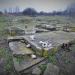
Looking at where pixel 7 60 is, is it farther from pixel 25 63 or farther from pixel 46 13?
pixel 46 13

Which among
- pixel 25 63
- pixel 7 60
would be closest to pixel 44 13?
pixel 7 60

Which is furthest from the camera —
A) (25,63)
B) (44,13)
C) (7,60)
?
(44,13)

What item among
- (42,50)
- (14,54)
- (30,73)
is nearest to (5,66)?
(14,54)

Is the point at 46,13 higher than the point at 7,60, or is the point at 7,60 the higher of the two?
the point at 46,13

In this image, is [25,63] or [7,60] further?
[7,60]

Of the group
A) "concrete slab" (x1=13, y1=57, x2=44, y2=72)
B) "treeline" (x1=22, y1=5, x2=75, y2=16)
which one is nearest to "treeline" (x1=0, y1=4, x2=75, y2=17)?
"treeline" (x1=22, y1=5, x2=75, y2=16)

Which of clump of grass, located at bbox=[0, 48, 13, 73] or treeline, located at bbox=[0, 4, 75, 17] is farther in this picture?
treeline, located at bbox=[0, 4, 75, 17]

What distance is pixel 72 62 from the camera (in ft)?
8.30

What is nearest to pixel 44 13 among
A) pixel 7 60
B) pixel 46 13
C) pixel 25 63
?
pixel 46 13

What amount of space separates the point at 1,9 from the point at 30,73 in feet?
11.7

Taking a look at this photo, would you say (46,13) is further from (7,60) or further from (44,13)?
(7,60)

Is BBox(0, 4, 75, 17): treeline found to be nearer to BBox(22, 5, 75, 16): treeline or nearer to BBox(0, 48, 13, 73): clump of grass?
BBox(22, 5, 75, 16): treeline

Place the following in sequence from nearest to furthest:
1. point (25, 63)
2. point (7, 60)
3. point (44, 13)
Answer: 1. point (25, 63)
2. point (7, 60)
3. point (44, 13)

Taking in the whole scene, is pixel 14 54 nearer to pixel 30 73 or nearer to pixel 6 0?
pixel 30 73
